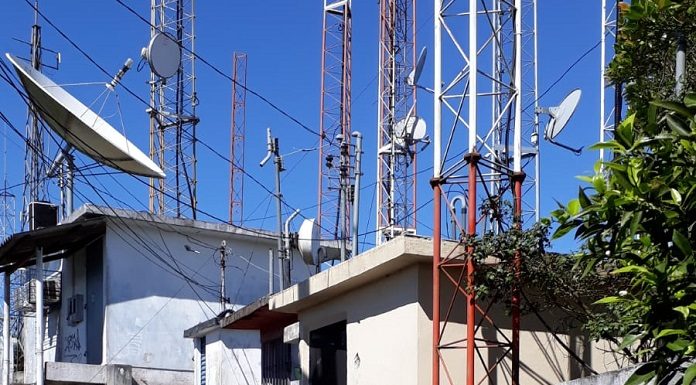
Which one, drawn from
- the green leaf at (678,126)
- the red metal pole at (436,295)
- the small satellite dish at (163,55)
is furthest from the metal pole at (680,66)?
the small satellite dish at (163,55)

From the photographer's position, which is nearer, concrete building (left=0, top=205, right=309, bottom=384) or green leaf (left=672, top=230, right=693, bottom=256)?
green leaf (left=672, top=230, right=693, bottom=256)

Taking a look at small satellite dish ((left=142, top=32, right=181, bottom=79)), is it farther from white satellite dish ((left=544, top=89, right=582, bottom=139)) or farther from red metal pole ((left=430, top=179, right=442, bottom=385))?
red metal pole ((left=430, top=179, right=442, bottom=385))

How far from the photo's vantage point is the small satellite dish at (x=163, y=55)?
86.5 feet

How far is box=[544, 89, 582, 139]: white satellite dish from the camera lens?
20234mm

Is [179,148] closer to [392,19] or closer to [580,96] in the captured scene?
[392,19]

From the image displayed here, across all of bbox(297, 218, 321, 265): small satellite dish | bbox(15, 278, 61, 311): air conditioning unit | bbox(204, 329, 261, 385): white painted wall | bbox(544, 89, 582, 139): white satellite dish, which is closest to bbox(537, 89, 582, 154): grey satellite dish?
bbox(544, 89, 582, 139): white satellite dish

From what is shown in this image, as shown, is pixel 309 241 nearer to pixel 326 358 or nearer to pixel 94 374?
pixel 326 358

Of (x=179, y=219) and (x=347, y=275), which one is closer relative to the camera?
(x=347, y=275)

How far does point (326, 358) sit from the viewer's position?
18.5 metres

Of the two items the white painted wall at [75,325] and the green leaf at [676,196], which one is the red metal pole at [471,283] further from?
the white painted wall at [75,325]

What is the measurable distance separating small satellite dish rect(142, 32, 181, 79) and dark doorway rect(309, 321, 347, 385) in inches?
404

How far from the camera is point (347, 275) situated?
16047mm

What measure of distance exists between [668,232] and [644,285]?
606 millimetres

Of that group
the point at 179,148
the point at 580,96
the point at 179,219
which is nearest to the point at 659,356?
the point at 580,96
